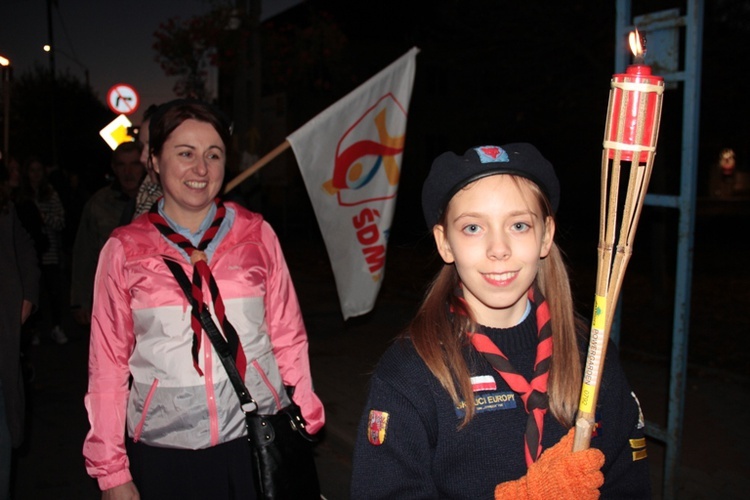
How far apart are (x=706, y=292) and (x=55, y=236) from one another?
1051 centimetres

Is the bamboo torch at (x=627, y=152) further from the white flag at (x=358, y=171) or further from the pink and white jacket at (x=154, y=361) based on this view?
the white flag at (x=358, y=171)

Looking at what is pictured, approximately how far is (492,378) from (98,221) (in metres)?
3.73

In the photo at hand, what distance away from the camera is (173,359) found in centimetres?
249

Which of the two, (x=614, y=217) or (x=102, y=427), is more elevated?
(x=614, y=217)

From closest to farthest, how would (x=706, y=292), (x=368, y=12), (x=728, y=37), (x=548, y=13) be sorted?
1. (x=728, y=37)
2. (x=548, y=13)
3. (x=706, y=292)
4. (x=368, y=12)

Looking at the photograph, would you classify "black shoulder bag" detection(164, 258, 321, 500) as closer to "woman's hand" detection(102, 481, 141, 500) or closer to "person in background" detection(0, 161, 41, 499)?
"woman's hand" detection(102, 481, 141, 500)

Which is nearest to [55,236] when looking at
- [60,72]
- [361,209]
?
[361,209]

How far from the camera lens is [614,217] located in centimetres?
141

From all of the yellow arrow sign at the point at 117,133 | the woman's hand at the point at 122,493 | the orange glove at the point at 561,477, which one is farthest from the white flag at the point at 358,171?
the orange glove at the point at 561,477

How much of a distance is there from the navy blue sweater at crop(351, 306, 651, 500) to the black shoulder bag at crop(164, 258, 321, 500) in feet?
2.68

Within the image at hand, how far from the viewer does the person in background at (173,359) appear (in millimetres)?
2479

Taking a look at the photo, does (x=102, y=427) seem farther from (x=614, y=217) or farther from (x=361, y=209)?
(x=361, y=209)

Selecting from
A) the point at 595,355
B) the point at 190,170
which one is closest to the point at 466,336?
the point at 595,355

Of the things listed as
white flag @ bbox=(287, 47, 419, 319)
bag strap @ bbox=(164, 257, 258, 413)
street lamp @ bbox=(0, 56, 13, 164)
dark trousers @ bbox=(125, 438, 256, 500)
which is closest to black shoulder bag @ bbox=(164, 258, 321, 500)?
bag strap @ bbox=(164, 257, 258, 413)
